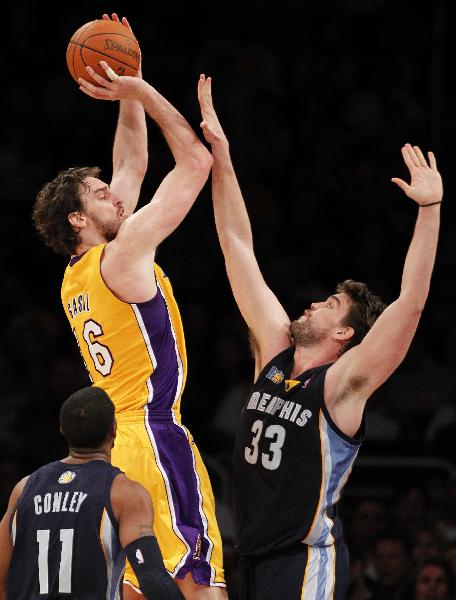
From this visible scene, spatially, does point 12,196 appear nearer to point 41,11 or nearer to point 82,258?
point 41,11

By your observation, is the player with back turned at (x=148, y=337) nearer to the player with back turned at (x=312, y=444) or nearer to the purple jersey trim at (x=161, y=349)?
the purple jersey trim at (x=161, y=349)

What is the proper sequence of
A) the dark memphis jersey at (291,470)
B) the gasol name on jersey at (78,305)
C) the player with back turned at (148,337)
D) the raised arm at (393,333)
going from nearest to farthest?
the raised arm at (393,333) < the dark memphis jersey at (291,470) < the player with back turned at (148,337) < the gasol name on jersey at (78,305)

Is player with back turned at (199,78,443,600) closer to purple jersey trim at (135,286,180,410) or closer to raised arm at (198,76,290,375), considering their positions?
raised arm at (198,76,290,375)

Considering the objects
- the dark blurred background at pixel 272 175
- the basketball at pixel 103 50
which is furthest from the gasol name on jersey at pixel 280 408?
the dark blurred background at pixel 272 175

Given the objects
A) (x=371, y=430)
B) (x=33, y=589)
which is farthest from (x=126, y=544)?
(x=371, y=430)

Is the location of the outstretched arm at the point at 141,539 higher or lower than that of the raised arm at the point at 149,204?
lower

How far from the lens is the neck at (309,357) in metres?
6.02

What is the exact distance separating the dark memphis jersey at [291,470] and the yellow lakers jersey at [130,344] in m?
0.61

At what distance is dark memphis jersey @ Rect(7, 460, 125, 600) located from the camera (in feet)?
16.8

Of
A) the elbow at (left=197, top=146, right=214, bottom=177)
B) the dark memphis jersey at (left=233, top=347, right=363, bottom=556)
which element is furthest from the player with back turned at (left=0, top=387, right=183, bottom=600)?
the elbow at (left=197, top=146, right=214, bottom=177)

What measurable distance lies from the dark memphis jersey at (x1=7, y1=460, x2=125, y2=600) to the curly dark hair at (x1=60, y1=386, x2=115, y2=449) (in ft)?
0.35

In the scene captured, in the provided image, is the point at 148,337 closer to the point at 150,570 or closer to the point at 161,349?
the point at 161,349

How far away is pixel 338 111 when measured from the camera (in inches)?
516

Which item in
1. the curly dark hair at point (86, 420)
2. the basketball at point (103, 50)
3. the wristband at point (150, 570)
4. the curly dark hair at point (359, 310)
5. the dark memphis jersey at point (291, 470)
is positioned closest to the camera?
the wristband at point (150, 570)
